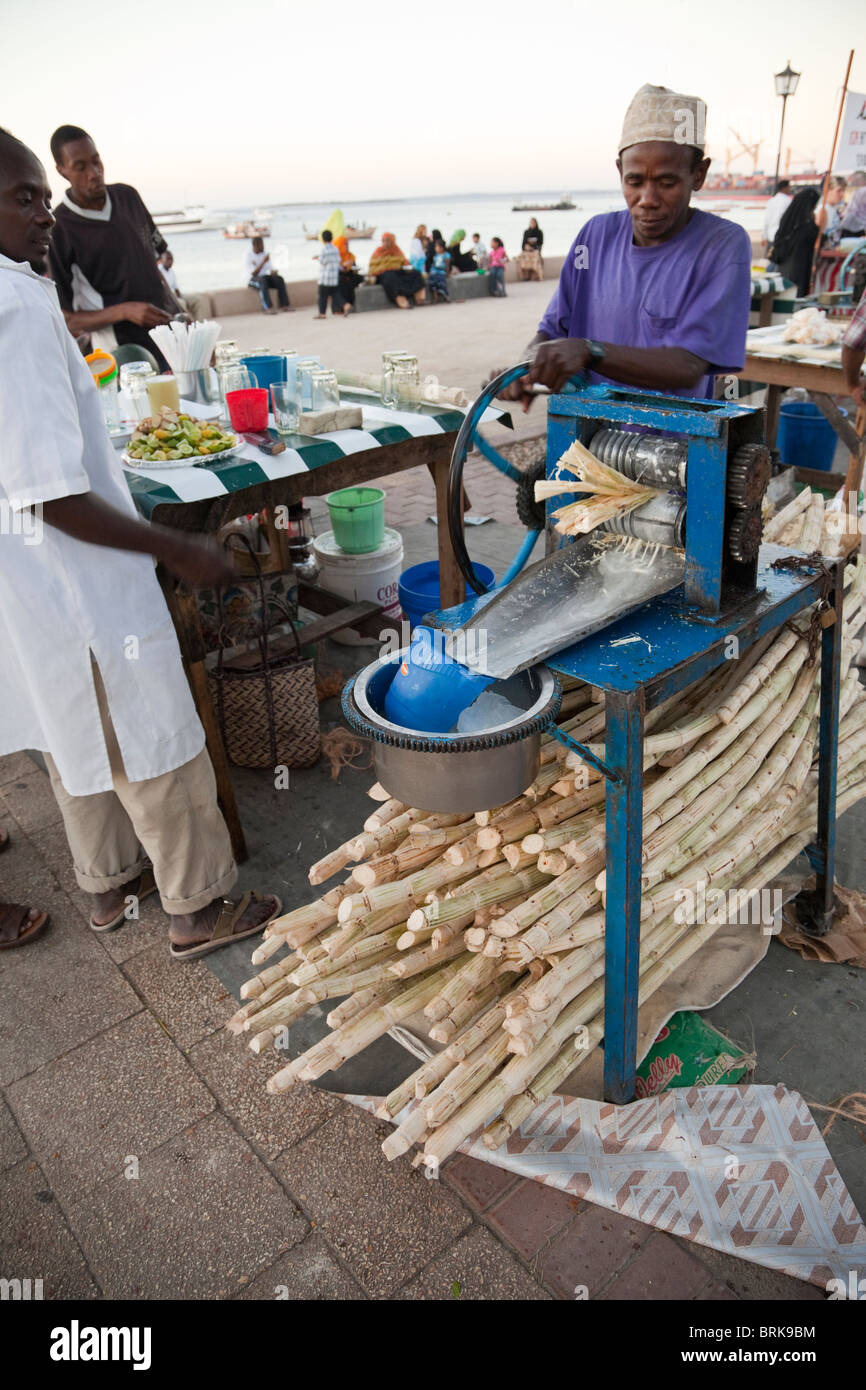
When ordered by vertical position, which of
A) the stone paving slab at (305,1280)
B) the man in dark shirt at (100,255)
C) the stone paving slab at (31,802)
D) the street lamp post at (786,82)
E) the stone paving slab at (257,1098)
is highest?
the street lamp post at (786,82)

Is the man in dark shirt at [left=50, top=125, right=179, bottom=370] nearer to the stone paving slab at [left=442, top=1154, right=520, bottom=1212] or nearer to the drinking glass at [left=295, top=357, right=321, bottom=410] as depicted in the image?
the drinking glass at [left=295, top=357, right=321, bottom=410]

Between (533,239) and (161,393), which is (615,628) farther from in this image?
(533,239)

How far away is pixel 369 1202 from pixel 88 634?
163cm

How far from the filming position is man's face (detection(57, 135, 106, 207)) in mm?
4188

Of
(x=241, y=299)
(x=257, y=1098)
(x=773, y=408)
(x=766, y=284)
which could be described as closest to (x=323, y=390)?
(x=257, y=1098)

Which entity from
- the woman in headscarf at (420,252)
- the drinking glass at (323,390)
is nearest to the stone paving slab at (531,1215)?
the drinking glass at (323,390)

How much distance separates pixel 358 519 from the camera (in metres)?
4.54

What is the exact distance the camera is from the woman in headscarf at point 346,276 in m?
17.3

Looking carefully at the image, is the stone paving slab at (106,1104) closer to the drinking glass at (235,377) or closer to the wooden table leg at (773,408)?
the drinking glass at (235,377)

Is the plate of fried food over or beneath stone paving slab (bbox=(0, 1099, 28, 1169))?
over

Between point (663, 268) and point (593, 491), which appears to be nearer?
point (593, 491)

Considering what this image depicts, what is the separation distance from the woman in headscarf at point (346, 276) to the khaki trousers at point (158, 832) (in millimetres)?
16852

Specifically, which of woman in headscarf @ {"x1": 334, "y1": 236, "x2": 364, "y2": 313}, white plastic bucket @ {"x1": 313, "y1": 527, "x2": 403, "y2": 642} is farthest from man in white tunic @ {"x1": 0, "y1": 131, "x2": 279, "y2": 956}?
woman in headscarf @ {"x1": 334, "y1": 236, "x2": 364, "y2": 313}

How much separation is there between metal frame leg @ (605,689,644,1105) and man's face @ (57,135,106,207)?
4.12m
